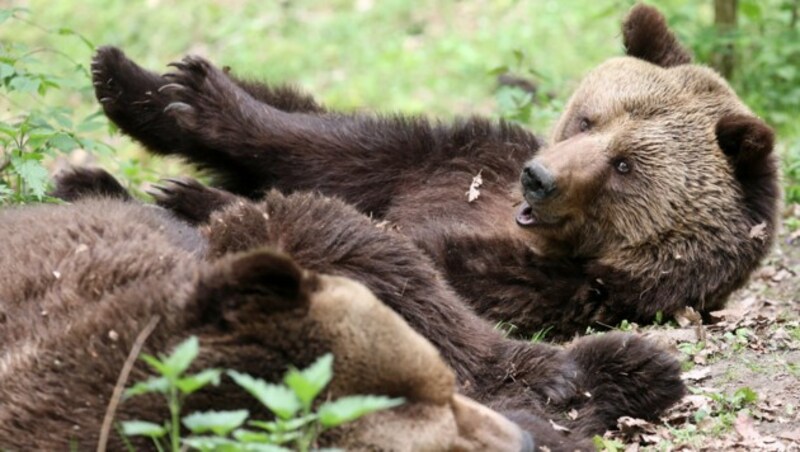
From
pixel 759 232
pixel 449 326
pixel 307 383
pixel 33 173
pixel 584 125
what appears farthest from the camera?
pixel 584 125

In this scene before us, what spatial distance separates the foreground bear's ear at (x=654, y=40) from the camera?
319 inches

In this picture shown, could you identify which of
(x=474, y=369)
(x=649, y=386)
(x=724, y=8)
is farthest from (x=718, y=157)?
(x=724, y=8)

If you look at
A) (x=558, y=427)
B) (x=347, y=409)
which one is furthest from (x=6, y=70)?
(x=347, y=409)

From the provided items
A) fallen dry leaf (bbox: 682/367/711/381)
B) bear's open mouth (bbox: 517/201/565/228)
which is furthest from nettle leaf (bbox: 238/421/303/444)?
bear's open mouth (bbox: 517/201/565/228)

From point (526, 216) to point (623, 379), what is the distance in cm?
179

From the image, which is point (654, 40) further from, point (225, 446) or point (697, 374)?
point (225, 446)

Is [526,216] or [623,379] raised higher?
[526,216]

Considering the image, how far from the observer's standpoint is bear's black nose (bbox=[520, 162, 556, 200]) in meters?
7.01

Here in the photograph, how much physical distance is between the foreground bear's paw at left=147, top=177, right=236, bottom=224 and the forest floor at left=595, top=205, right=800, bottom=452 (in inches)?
103

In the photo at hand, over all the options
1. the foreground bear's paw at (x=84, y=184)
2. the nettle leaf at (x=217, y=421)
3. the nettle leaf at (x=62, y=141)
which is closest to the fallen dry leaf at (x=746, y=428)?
the nettle leaf at (x=217, y=421)

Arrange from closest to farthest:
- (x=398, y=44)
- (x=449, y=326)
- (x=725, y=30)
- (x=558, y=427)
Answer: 1. (x=558, y=427)
2. (x=449, y=326)
3. (x=725, y=30)
4. (x=398, y=44)

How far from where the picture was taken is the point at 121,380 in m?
3.96

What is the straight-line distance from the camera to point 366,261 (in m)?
5.30

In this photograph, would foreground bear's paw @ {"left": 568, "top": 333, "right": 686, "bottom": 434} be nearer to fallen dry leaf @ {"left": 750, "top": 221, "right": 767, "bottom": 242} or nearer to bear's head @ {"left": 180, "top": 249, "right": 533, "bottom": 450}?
bear's head @ {"left": 180, "top": 249, "right": 533, "bottom": 450}
